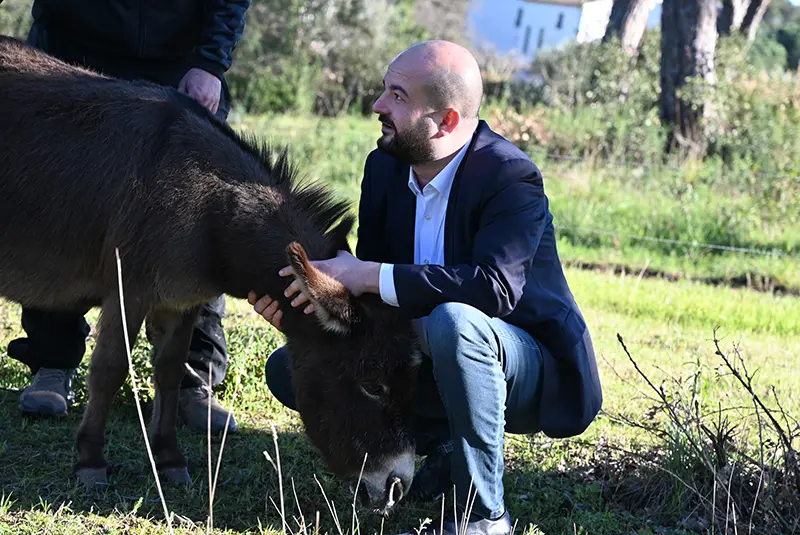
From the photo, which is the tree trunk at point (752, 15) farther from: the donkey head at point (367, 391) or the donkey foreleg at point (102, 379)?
the donkey foreleg at point (102, 379)

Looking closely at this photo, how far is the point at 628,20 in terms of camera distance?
19609 millimetres

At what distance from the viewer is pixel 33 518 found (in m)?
3.48

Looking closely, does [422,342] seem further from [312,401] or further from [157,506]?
[157,506]

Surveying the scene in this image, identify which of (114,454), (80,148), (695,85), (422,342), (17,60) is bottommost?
(114,454)

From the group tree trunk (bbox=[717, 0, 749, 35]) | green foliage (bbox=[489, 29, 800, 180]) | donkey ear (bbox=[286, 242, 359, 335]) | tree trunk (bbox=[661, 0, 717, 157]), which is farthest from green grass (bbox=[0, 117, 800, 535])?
tree trunk (bbox=[717, 0, 749, 35])

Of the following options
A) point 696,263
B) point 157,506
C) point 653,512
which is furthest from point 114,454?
point 696,263

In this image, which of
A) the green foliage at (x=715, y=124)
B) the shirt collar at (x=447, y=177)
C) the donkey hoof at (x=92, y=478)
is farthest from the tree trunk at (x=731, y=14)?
the donkey hoof at (x=92, y=478)

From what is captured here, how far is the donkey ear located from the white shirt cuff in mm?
150

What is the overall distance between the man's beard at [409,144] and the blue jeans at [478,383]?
2.24 feet

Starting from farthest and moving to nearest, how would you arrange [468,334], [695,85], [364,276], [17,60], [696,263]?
[695,85], [696,263], [17,60], [364,276], [468,334]

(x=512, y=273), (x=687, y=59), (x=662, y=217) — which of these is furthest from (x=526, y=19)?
(x=512, y=273)

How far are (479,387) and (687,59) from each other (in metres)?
10.9

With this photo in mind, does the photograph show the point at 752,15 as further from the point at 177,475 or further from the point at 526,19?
the point at 526,19

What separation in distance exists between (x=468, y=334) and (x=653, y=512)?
4.25 feet
